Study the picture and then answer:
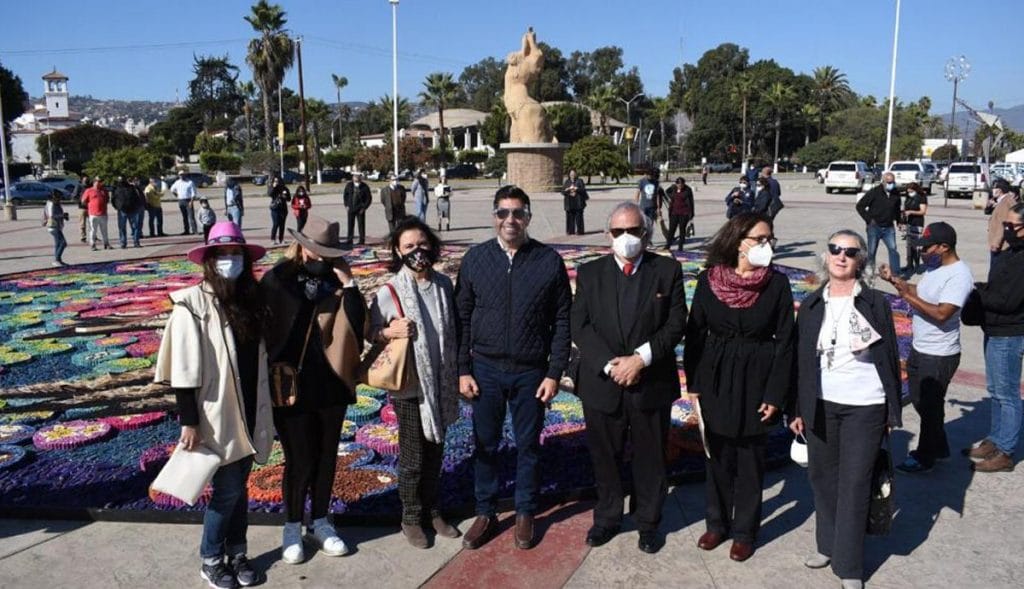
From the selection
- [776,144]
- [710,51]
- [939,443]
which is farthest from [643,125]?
[939,443]

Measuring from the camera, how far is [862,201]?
1215cm

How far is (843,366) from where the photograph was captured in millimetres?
3543

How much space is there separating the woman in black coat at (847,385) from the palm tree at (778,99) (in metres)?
79.4

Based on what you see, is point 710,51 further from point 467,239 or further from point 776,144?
point 467,239

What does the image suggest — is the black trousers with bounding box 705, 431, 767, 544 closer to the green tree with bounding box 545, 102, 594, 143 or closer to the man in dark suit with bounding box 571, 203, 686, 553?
the man in dark suit with bounding box 571, 203, 686, 553

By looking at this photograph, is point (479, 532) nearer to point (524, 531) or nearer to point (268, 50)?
point (524, 531)

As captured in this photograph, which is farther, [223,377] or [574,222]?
[574,222]

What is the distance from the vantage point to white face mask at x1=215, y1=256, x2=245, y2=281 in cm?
336

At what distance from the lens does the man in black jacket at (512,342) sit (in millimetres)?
3826

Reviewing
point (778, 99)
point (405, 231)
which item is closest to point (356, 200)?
point (405, 231)

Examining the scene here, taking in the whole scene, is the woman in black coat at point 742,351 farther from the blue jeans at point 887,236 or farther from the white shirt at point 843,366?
the blue jeans at point 887,236

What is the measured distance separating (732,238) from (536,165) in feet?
102

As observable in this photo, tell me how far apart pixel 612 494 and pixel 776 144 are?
262ft

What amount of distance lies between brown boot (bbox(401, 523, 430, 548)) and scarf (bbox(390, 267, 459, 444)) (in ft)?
1.55
